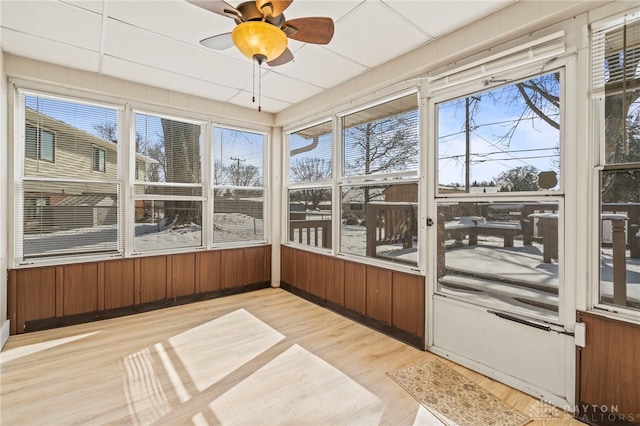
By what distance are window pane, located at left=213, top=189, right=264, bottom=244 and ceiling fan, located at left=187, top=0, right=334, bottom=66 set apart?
117 inches

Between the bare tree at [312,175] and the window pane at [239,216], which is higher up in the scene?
the bare tree at [312,175]

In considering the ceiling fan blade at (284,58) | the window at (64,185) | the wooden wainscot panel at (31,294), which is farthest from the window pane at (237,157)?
the ceiling fan blade at (284,58)

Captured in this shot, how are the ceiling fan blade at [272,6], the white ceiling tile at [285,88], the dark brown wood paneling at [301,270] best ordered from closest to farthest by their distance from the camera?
1. the ceiling fan blade at [272,6]
2. the white ceiling tile at [285,88]
3. the dark brown wood paneling at [301,270]

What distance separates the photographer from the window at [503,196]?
7.29ft

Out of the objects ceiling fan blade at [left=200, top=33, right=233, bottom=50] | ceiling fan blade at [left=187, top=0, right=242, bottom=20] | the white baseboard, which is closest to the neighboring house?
the white baseboard

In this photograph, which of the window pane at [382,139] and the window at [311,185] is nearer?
the window pane at [382,139]

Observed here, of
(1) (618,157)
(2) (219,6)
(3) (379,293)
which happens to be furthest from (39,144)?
(1) (618,157)

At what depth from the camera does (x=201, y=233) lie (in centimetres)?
444

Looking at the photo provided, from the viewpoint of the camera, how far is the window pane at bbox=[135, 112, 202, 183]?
395 centimetres

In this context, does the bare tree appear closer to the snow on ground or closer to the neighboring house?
the snow on ground

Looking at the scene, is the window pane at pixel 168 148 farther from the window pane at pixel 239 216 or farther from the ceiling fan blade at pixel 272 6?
the ceiling fan blade at pixel 272 6

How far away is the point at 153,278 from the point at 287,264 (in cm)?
189

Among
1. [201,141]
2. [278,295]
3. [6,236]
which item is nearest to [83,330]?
[6,236]

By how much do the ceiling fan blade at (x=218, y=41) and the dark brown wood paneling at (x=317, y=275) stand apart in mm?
2804
